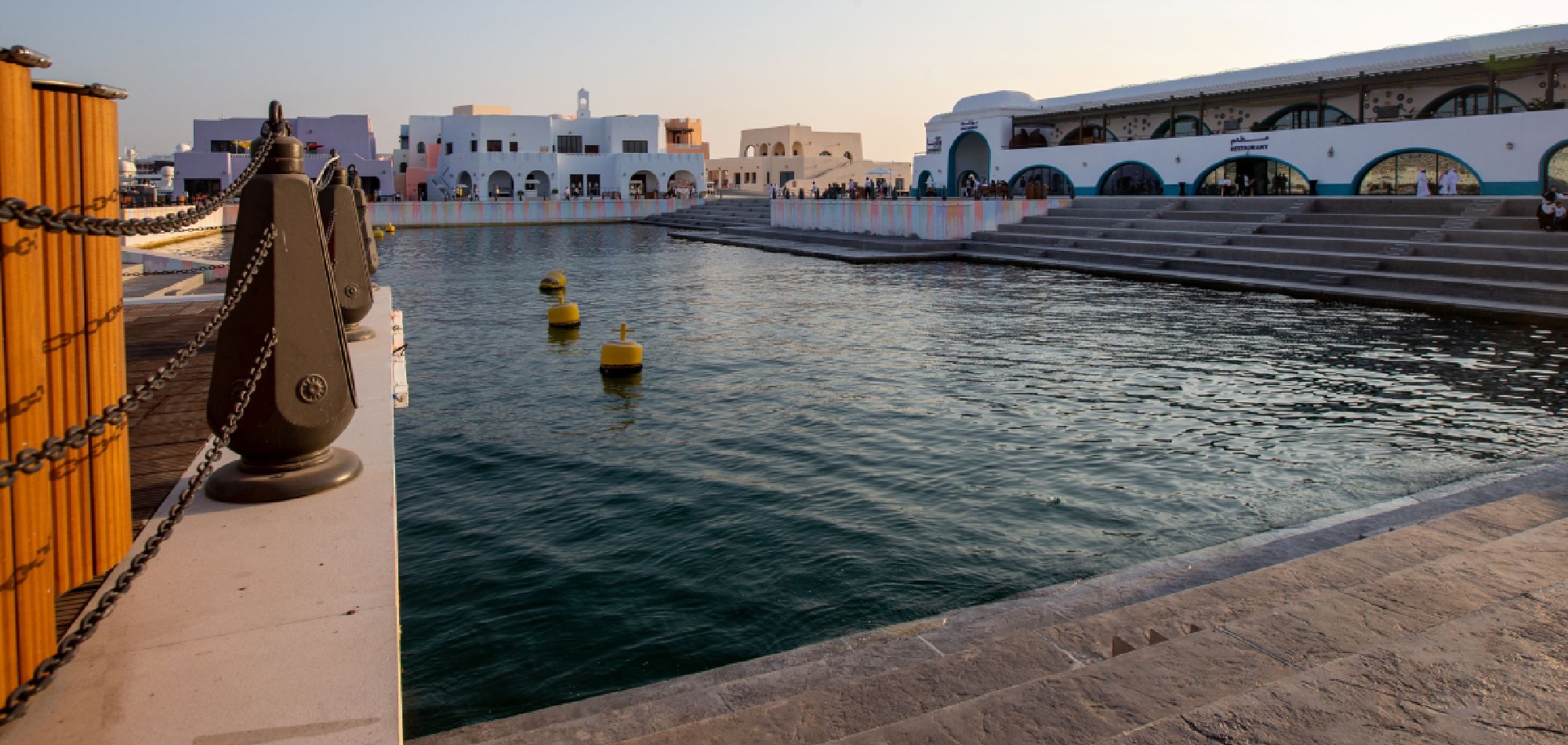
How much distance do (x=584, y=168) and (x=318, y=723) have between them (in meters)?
69.3

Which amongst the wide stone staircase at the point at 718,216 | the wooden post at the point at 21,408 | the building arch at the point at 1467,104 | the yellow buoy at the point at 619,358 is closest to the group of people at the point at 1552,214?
the building arch at the point at 1467,104

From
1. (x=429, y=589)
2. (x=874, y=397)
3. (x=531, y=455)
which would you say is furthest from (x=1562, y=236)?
(x=429, y=589)

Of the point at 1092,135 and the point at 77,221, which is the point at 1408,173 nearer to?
the point at 1092,135

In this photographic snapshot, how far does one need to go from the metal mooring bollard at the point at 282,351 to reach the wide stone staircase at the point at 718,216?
4212cm

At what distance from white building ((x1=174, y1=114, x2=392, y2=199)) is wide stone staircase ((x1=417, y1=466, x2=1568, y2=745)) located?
62.3 metres

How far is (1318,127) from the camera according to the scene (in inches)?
1167

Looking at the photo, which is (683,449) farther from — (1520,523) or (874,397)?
(1520,523)

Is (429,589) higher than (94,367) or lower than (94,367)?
lower

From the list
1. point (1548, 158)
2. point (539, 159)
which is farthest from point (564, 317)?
point (539, 159)

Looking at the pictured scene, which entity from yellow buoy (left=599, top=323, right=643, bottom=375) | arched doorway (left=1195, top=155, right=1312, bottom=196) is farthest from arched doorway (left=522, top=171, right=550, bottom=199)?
yellow buoy (left=599, top=323, right=643, bottom=375)

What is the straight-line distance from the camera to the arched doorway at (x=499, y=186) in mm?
67650

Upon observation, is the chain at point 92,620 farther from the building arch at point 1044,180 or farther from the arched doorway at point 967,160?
the arched doorway at point 967,160

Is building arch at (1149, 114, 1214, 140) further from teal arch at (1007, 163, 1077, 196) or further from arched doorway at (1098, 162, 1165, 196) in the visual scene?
teal arch at (1007, 163, 1077, 196)

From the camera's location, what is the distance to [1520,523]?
531 centimetres
